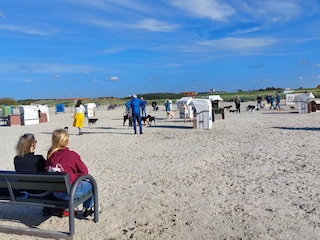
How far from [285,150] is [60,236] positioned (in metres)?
7.41

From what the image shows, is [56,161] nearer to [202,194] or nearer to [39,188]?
[39,188]

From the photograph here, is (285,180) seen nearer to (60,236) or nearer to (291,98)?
(60,236)

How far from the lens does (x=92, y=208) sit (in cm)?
499

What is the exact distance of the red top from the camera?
4496 mm

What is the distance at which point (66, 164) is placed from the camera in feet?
14.8

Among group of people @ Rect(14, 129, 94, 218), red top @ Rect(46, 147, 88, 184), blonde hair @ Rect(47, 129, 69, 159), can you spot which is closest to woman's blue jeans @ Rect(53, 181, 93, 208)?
group of people @ Rect(14, 129, 94, 218)

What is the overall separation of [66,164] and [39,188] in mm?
486

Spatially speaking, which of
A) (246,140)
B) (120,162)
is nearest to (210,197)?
(120,162)

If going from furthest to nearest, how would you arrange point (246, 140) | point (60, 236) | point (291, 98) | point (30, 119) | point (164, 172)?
point (291, 98) < point (30, 119) < point (246, 140) < point (164, 172) < point (60, 236)

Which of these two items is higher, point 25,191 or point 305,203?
point 25,191

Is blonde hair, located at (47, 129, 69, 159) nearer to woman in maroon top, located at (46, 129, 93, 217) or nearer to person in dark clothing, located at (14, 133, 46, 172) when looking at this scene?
woman in maroon top, located at (46, 129, 93, 217)

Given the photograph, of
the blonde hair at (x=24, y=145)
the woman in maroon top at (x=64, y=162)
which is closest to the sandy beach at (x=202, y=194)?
the woman in maroon top at (x=64, y=162)

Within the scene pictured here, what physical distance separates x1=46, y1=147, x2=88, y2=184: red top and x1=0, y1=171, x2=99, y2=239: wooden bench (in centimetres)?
24

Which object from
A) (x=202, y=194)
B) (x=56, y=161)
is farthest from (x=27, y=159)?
(x=202, y=194)
